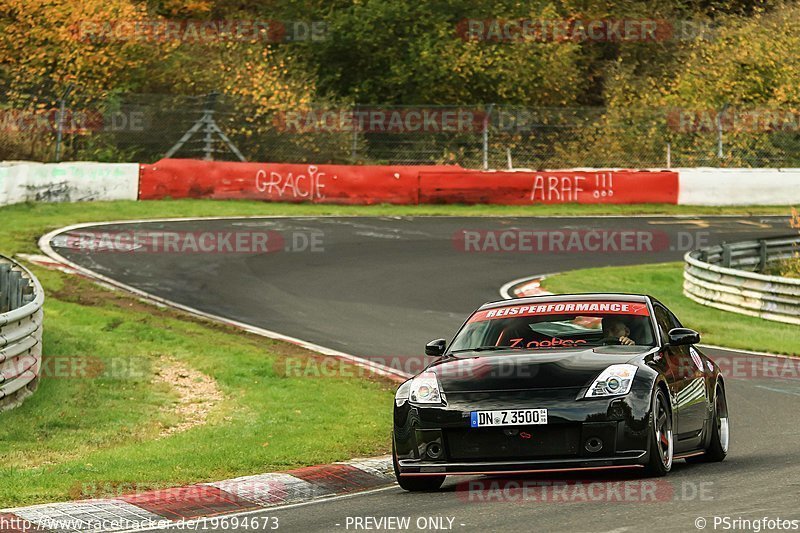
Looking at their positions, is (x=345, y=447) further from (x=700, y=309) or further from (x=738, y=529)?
(x=700, y=309)

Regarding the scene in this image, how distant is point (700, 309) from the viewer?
2302 centimetres

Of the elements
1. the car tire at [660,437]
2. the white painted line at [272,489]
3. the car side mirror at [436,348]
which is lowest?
the white painted line at [272,489]

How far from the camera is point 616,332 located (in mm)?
10227

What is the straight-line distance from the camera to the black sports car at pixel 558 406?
8.73 m

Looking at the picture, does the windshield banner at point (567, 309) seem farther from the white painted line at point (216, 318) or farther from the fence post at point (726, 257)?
the fence post at point (726, 257)

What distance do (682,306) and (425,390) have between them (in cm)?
1463

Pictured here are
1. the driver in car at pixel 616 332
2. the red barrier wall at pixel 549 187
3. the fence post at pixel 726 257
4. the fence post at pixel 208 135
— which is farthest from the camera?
the fence post at pixel 208 135

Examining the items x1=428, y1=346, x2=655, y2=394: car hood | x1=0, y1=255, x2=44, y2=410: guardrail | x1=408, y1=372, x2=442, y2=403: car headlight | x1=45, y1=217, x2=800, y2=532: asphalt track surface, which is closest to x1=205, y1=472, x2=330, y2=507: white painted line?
x1=45, y1=217, x2=800, y2=532: asphalt track surface

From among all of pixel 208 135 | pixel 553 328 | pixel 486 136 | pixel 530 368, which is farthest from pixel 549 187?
pixel 530 368

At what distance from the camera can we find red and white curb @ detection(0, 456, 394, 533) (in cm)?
815

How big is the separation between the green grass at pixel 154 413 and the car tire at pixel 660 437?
108 inches

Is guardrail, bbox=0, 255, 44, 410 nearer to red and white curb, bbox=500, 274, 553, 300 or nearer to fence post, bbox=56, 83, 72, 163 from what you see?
red and white curb, bbox=500, 274, 553, 300

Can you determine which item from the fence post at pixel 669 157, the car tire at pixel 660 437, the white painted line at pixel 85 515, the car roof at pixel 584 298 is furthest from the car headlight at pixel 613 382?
the fence post at pixel 669 157

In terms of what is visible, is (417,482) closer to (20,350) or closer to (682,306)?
(20,350)
